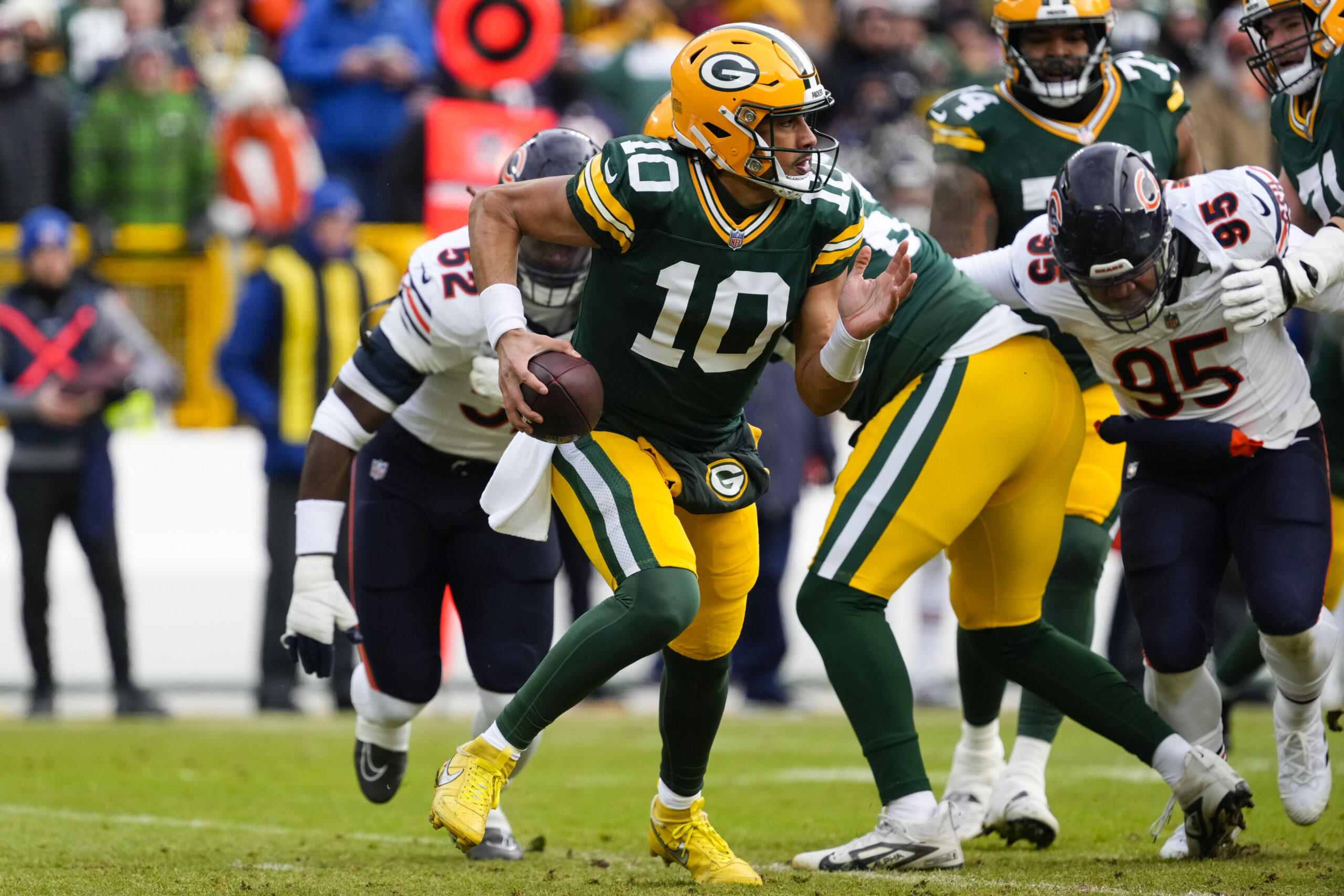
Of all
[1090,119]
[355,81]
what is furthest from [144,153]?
[1090,119]

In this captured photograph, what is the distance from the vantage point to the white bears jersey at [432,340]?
4.33m

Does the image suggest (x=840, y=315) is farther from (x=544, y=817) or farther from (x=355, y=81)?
(x=355, y=81)

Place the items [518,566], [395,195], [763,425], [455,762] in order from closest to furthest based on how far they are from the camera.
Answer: [455,762] → [518,566] → [763,425] → [395,195]

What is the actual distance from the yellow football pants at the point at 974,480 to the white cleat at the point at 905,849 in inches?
20.9

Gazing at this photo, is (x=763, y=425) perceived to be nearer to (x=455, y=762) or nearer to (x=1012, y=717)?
Answer: (x=1012, y=717)

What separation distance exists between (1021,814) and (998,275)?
55.0 inches

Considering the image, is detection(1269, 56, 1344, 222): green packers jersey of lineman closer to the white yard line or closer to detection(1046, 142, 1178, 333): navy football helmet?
detection(1046, 142, 1178, 333): navy football helmet

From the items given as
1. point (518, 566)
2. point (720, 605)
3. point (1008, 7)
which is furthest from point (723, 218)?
point (1008, 7)

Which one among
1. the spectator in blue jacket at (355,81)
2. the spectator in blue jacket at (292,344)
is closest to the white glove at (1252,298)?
the spectator in blue jacket at (292,344)

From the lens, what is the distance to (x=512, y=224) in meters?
3.90

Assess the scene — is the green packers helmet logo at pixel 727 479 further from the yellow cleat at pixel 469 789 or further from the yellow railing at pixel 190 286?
the yellow railing at pixel 190 286

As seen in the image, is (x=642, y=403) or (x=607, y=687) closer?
(x=642, y=403)

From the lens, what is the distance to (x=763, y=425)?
8.30 meters

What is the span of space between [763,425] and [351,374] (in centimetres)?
404
